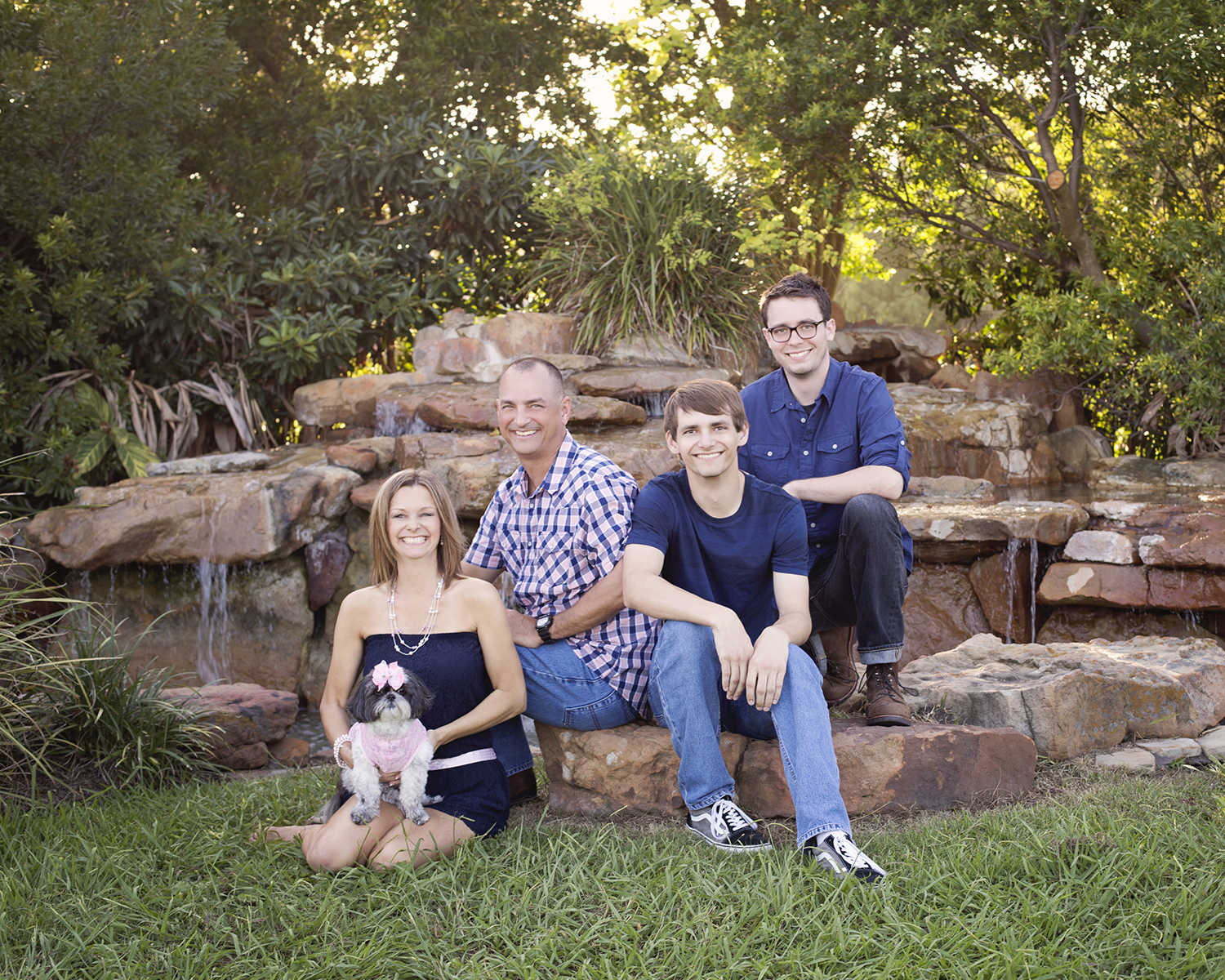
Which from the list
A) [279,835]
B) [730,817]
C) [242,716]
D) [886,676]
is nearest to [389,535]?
[279,835]

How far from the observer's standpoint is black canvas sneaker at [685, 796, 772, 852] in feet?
9.65

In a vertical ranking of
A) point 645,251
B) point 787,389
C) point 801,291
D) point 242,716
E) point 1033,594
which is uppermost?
point 645,251

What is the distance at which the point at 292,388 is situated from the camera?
8539 millimetres

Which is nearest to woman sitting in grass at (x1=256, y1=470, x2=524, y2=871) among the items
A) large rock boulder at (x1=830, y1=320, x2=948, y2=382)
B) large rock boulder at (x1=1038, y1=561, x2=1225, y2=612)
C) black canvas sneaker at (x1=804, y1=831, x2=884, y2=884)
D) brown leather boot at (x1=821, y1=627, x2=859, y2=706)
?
black canvas sneaker at (x1=804, y1=831, x2=884, y2=884)

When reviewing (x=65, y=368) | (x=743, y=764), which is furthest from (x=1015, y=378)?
(x=65, y=368)

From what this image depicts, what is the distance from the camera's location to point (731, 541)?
3197 mm

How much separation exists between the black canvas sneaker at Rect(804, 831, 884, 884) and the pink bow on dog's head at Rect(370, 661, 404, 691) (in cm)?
118

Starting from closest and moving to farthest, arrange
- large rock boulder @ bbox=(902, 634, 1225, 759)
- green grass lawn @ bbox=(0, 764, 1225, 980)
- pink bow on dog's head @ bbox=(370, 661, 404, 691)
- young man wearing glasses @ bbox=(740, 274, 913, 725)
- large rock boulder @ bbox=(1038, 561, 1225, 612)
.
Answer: green grass lawn @ bbox=(0, 764, 1225, 980) → pink bow on dog's head @ bbox=(370, 661, 404, 691) → young man wearing glasses @ bbox=(740, 274, 913, 725) → large rock boulder @ bbox=(902, 634, 1225, 759) → large rock boulder @ bbox=(1038, 561, 1225, 612)

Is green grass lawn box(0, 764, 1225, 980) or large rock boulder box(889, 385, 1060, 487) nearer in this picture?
green grass lawn box(0, 764, 1225, 980)

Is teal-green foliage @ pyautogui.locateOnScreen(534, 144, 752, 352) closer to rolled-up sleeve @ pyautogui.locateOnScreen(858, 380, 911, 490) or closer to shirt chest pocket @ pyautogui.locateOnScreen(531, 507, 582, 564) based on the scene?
rolled-up sleeve @ pyautogui.locateOnScreen(858, 380, 911, 490)

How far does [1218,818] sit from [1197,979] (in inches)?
35.3

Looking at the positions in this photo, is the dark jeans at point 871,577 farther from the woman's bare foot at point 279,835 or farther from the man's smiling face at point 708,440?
the woman's bare foot at point 279,835

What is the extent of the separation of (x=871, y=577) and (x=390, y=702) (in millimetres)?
1525

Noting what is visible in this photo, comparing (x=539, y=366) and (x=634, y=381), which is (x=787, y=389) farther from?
(x=634, y=381)
